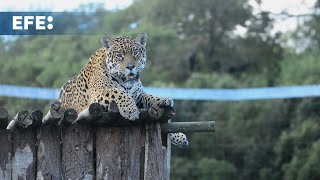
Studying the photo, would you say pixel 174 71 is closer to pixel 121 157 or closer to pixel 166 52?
pixel 166 52

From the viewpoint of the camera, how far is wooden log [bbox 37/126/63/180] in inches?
206

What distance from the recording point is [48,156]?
5.25 m

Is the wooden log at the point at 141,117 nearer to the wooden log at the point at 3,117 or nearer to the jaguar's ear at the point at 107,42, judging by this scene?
the wooden log at the point at 3,117

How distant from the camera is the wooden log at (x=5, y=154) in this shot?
5223 mm

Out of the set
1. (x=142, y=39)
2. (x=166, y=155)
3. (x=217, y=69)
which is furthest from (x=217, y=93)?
(x=166, y=155)

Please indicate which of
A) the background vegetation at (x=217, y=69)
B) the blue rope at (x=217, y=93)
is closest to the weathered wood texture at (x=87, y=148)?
the blue rope at (x=217, y=93)

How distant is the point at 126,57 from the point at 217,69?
11.8 m

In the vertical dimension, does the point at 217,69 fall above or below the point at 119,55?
above

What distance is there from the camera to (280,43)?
17.4 m

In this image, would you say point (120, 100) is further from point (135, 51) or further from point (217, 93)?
point (217, 93)

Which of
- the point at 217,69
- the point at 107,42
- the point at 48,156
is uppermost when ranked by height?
the point at 217,69

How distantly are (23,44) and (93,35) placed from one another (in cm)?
145

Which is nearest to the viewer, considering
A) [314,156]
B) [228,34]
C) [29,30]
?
[29,30]

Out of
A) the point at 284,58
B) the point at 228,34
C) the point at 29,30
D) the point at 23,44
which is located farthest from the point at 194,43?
the point at 29,30
